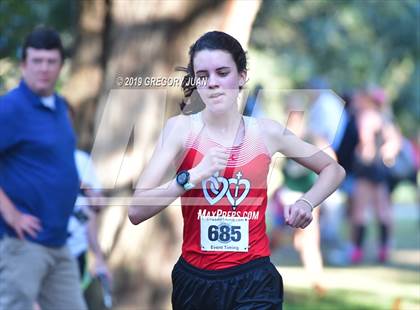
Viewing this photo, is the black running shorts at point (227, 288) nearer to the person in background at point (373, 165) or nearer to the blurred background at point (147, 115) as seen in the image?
the blurred background at point (147, 115)

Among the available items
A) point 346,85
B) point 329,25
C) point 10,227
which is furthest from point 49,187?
point 346,85

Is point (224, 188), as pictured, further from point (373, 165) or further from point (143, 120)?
point (373, 165)

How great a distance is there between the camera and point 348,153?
1698 cm

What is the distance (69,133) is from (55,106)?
186 mm

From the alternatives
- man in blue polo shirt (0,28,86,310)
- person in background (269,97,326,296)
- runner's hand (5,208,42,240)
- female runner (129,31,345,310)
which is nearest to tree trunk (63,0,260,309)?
man in blue polo shirt (0,28,86,310)

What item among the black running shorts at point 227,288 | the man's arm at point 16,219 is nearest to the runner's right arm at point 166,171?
the black running shorts at point 227,288

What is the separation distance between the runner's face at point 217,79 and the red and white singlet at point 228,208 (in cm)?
15

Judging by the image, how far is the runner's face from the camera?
17.3ft

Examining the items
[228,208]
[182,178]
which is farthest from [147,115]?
[182,178]

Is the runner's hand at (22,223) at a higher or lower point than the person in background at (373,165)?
higher

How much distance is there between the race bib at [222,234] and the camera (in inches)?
211

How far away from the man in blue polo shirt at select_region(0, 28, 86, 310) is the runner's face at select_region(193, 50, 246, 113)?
213 centimetres

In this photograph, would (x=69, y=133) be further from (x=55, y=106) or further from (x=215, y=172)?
(x=215, y=172)

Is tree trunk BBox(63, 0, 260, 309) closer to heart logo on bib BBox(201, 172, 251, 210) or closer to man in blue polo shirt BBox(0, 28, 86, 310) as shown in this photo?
man in blue polo shirt BBox(0, 28, 86, 310)
